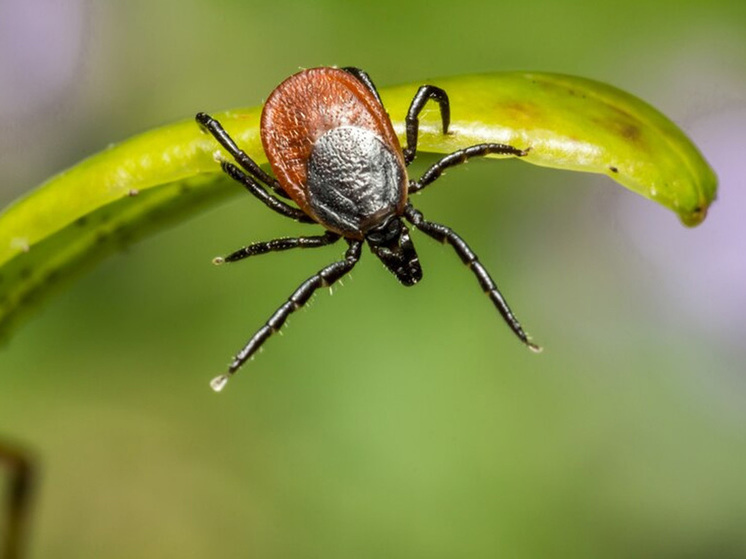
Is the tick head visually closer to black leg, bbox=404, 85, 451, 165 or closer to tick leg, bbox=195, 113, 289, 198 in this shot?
tick leg, bbox=195, 113, 289, 198

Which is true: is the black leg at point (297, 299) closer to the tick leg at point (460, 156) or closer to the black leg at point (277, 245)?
the black leg at point (277, 245)

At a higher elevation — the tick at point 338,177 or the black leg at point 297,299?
the tick at point 338,177

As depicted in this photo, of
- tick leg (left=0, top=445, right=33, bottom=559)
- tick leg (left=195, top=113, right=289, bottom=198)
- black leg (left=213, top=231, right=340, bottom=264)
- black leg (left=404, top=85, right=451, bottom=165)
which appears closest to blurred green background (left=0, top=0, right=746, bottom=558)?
tick leg (left=0, top=445, right=33, bottom=559)

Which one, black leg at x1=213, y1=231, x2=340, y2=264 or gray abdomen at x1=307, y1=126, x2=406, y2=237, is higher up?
gray abdomen at x1=307, y1=126, x2=406, y2=237

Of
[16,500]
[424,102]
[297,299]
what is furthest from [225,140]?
[16,500]

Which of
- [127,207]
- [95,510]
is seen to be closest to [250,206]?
[95,510]

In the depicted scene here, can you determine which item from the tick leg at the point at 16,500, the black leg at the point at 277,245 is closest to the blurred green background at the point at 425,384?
the tick leg at the point at 16,500
